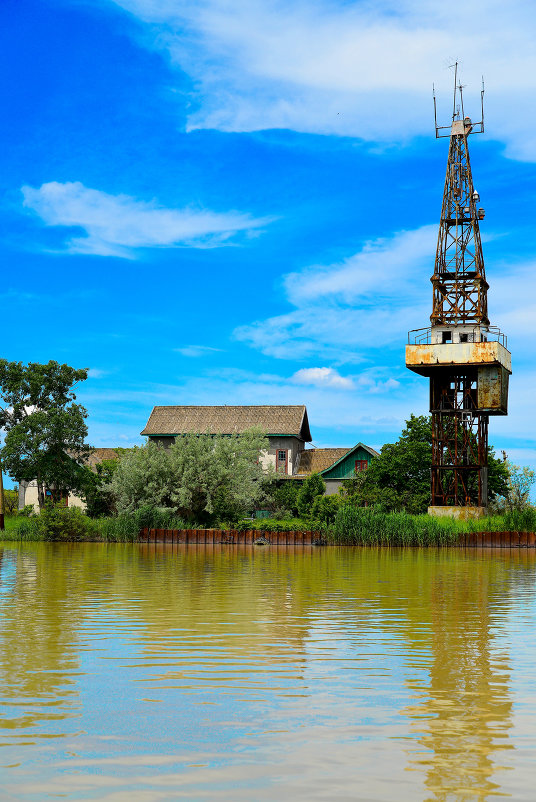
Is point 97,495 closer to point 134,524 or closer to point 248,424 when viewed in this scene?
point 134,524

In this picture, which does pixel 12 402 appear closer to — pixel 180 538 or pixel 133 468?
pixel 133 468

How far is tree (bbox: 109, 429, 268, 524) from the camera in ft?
189

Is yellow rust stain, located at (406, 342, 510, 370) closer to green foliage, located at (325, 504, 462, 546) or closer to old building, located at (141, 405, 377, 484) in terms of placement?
green foliage, located at (325, 504, 462, 546)

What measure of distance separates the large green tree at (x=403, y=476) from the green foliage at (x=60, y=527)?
1884 centimetres

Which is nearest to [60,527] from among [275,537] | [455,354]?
[275,537]

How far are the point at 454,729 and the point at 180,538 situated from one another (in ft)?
153

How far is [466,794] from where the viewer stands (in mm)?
5828

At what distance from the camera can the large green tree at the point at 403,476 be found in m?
59.7

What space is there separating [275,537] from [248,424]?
2641cm

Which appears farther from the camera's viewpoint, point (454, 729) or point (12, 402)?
point (12, 402)

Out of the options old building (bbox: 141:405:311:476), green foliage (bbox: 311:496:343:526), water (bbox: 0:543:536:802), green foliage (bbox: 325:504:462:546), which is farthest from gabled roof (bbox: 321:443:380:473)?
water (bbox: 0:543:536:802)

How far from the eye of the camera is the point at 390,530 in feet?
155

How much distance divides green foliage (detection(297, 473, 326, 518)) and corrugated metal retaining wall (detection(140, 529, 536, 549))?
12449 millimetres

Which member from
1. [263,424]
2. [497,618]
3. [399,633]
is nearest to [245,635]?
[399,633]
